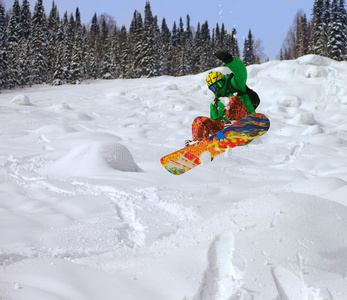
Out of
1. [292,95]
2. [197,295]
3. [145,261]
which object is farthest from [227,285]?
[292,95]

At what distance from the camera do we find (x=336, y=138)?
15.6 m

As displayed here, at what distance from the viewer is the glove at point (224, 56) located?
14.9ft

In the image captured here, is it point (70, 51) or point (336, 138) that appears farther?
point (70, 51)

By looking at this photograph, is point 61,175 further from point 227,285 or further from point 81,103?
point 81,103

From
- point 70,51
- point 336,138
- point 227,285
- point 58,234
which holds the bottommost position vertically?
point 336,138

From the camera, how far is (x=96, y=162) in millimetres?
9016

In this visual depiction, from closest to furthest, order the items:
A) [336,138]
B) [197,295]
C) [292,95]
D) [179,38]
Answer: [197,295] < [336,138] < [292,95] < [179,38]

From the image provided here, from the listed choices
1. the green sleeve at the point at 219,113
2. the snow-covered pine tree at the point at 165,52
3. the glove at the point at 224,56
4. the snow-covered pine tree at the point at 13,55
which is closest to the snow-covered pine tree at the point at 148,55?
the snow-covered pine tree at the point at 165,52

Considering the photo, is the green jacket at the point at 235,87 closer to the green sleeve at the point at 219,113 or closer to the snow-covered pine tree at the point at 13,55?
the green sleeve at the point at 219,113

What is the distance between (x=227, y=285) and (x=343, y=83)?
872 inches

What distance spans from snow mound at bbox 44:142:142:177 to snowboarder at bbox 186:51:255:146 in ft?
11.6

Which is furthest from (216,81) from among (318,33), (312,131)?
(318,33)

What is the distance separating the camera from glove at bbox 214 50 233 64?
455cm

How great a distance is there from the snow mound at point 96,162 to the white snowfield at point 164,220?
0.03 m
